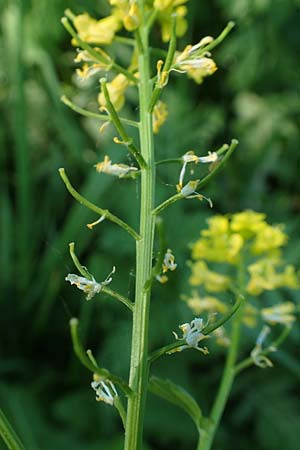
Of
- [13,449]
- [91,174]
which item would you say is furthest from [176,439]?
[13,449]

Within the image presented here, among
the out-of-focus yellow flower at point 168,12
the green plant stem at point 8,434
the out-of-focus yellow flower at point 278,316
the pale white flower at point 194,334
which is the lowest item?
the green plant stem at point 8,434

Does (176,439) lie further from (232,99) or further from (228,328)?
(232,99)

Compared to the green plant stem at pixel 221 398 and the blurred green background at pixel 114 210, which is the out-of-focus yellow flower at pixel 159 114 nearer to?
the green plant stem at pixel 221 398

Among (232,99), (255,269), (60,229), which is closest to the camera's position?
(255,269)

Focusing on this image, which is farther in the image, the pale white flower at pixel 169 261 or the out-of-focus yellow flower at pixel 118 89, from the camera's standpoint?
the out-of-focus yellow flower at pixel 118 89

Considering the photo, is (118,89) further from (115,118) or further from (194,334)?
(194,334)

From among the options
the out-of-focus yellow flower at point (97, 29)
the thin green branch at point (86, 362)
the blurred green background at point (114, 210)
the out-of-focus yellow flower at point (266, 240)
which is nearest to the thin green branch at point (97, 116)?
the out-of-focus yellow flower at point (97, 29)

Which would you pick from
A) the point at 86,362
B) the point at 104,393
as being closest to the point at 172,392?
the point at 104,393
